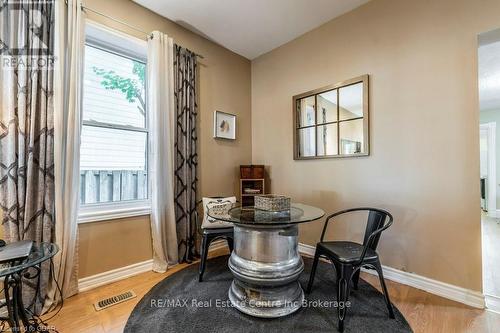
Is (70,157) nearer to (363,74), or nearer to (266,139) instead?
(266,139)

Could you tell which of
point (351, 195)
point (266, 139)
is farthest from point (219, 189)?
point (351, 195)

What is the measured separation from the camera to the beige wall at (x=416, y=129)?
1.78 metres

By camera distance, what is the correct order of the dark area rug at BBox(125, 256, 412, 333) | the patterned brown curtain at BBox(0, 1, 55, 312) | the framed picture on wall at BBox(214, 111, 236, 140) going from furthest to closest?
1. the framed picture on wall at BBox(214, 111, 236, 140)
2. the patterned brown curtain at BBox(0, 1, 55, 312)
3. the dark area rug at BBox(125, 256, 412, 333)

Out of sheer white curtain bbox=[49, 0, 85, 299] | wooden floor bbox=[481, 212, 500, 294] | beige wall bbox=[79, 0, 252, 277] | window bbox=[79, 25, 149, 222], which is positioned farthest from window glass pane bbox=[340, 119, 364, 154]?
sheer white curtain bbox=[49, 0, 85, 299]

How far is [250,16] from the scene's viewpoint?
2523 millimetres

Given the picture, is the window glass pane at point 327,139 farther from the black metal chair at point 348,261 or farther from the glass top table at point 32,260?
the glass top table at point 32,260

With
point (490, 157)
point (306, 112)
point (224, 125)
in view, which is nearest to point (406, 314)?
point (306, 112)

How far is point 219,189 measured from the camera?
307 centimetres

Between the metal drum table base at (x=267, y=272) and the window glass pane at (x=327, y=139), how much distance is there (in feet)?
3.96

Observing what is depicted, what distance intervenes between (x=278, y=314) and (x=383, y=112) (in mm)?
1970

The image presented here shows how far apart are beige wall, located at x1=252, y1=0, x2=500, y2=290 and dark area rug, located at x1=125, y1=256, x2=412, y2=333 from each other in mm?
660

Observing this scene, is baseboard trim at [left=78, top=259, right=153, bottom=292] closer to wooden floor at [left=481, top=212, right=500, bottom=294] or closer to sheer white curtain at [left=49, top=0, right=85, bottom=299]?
sheer white curtain at [left=49, top=0, right=85, bottom=299]

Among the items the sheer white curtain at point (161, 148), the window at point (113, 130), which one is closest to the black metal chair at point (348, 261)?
the sheer white curtain at point (161, 148)

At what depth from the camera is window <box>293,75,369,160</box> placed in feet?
7.73
